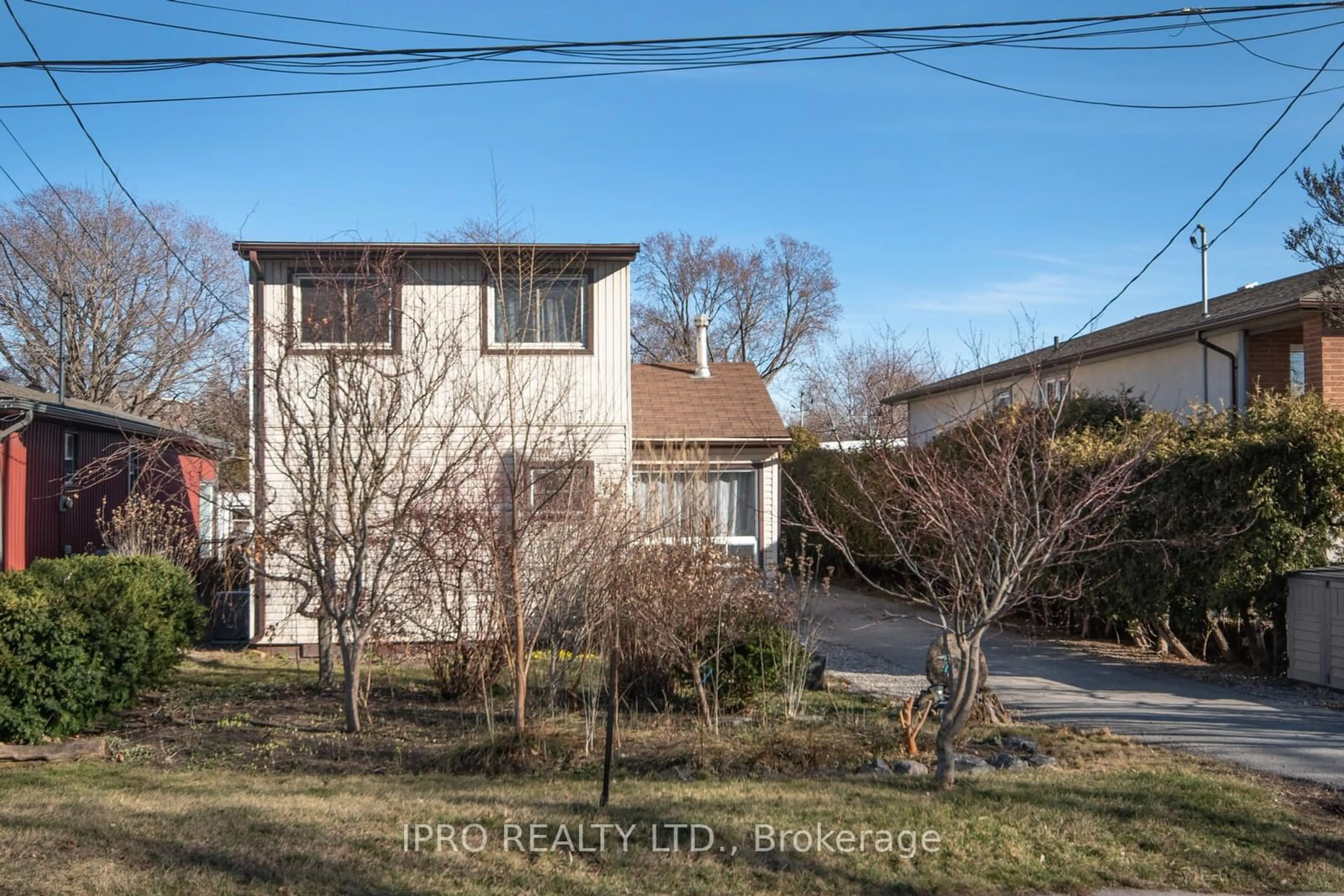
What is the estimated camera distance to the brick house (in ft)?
49.4

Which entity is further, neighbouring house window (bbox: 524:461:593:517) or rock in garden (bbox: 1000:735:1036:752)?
neighbouring house window (bbox: 524:461:593:517)

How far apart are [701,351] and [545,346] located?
16.9ft

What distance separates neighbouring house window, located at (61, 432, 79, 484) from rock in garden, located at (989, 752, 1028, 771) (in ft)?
53.2

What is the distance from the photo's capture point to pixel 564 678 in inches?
363

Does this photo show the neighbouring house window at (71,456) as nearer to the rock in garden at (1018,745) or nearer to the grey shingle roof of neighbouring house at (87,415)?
the grey shingle roof of neighbouring house at (87,415)

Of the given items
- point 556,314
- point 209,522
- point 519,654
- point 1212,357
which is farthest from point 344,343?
point 1212,357

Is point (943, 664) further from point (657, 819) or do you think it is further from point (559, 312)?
point (559, 312)

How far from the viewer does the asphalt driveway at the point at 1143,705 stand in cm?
829

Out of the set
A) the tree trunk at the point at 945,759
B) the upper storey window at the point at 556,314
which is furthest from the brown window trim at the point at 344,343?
the tree trunk at the point at 945,759

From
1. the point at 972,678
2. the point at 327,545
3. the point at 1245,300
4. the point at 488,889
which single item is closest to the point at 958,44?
the point at 972,678

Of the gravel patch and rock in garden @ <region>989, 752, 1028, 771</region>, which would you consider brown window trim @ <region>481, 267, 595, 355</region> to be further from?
rock in garden @ <region>989, 752, 1028, 771</region>

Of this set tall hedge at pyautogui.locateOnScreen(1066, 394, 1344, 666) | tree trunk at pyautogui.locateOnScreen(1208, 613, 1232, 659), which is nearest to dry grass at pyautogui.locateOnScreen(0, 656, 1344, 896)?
tall hedge at pyautogui.locateOnScreen(1066, 394, 1344, 666)

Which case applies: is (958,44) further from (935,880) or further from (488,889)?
(488,889)

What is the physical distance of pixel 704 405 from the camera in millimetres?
17391
